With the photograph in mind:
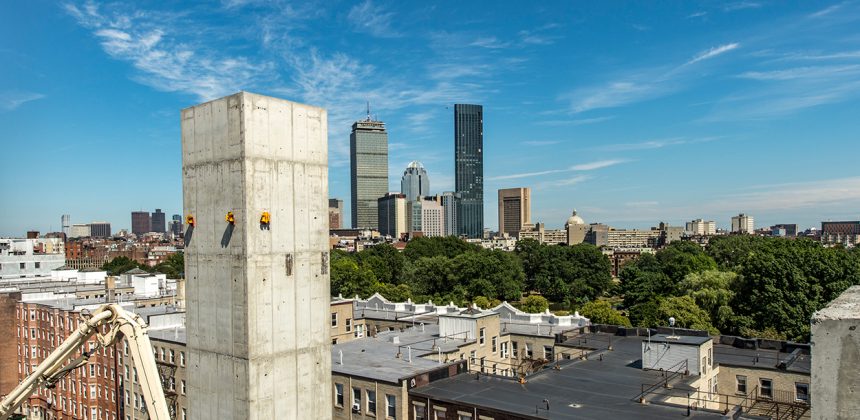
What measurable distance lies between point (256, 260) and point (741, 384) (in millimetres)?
33171

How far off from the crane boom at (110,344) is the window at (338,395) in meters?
12.7

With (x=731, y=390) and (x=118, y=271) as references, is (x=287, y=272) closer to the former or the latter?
(x=731, y=390)

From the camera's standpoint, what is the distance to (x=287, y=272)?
2169 cm

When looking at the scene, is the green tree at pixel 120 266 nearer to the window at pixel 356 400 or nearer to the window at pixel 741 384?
the window at pixel 356 400

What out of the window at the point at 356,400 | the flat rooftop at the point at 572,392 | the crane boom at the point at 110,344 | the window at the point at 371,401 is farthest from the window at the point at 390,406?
the crane boom at the point at 110,344

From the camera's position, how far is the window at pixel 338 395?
35906mm

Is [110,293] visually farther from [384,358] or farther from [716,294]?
[716,294]

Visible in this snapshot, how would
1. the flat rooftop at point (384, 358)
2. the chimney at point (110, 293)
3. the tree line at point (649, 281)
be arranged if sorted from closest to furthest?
the flat rooftop at point (384, 358), the tree line at point (649, 281), the chimney at point (110, 293)

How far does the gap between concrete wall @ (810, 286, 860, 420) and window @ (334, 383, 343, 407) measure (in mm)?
31753

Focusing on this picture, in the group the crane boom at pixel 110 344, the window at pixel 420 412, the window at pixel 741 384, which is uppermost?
the crane boom at pixel 110 344

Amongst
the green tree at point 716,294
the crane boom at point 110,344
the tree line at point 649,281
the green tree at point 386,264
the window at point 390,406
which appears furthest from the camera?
the green tree at point 386,264

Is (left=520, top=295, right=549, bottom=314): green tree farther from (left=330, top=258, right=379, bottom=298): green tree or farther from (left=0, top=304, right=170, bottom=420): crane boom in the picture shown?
(left=0, top=304, right=170, bottom=420): crane boom

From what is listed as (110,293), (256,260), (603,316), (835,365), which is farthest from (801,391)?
(110,293)

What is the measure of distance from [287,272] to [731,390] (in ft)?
103
